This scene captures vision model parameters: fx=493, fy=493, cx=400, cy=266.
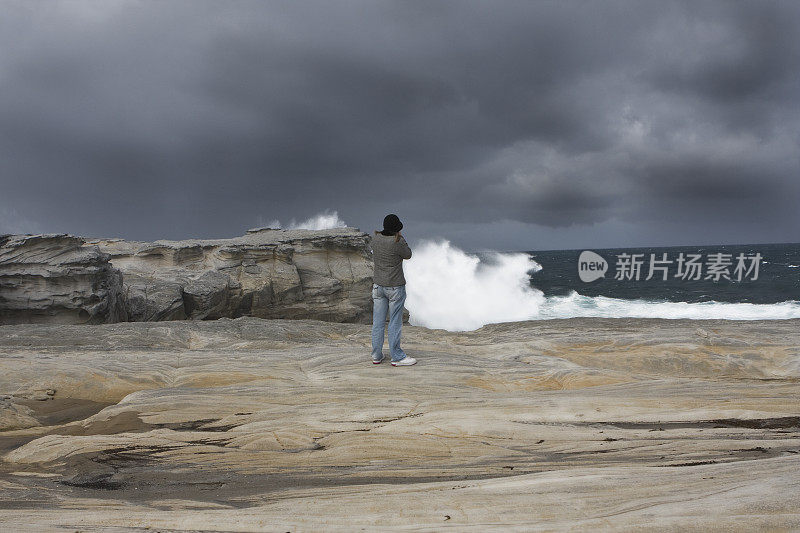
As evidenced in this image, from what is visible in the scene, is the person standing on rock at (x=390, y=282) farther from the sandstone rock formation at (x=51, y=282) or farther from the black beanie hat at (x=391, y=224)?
the sandstone rock formation at (x=51, y=282)

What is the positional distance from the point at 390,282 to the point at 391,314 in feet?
1.95

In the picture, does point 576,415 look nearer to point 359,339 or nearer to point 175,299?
point 359,339

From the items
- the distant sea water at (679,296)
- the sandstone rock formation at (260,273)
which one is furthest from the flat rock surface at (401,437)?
the distant sea water at (679,296)

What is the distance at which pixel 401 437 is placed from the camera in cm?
574

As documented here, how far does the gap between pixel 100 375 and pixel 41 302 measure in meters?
12.5

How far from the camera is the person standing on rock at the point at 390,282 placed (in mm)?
8469

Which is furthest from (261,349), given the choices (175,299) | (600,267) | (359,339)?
(600,267)

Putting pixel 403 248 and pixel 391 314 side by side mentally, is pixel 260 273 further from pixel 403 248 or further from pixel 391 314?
pixel 403 248

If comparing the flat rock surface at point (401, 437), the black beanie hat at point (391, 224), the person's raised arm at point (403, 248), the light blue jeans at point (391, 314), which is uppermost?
the black beanie hat at point (391, 224)

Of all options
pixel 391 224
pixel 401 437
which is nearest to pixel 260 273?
pixel 391 224

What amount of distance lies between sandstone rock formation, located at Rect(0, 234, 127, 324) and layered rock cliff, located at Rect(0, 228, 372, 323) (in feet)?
0.10

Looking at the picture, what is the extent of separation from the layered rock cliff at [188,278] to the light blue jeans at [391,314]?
14378 mm

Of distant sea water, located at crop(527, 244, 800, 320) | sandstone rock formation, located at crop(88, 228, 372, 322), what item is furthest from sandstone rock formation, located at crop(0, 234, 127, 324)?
distant sea water, located at crop(527, 244, 800, 320)

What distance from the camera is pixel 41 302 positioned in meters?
17.7
